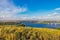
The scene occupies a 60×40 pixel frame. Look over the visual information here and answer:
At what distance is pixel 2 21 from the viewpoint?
29.6 feet

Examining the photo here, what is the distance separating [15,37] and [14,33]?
0.54 ft

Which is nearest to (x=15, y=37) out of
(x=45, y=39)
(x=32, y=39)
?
(x=32, y=39)

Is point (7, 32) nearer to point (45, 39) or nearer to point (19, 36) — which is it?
point (19, 36)

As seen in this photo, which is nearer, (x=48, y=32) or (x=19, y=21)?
(x=48, y=32)

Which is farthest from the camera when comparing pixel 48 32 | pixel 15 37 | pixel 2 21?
pixel 2 21

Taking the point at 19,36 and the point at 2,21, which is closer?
the point at 19,36

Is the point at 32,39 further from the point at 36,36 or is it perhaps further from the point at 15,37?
the point at 15,37

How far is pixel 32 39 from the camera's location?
6.00m

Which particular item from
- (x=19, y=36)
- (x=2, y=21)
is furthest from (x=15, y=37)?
(x=2, y=21)

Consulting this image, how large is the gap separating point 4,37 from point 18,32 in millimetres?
528

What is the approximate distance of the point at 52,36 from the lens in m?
6.25

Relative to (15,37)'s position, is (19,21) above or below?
above

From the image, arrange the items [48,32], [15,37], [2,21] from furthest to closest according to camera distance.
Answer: [2,21]
[48,32]
[15,37]

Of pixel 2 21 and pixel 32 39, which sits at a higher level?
pixel 2 21
